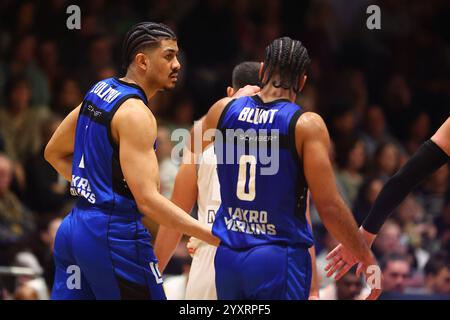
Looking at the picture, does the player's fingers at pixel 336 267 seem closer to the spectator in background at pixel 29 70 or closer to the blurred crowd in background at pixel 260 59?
the blurred crowd in background at pixel 260 59

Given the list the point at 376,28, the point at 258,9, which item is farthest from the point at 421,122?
the point at 258,9

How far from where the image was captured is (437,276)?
29.0 ft

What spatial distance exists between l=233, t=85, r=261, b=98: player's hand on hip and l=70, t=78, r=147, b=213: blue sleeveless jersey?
0.64 meters

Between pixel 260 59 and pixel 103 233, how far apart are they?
615cm

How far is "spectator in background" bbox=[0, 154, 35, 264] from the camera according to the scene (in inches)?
365

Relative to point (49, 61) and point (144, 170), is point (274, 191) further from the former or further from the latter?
point (49, 61)

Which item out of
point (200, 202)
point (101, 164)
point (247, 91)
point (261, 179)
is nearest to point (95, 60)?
point (200, 202)

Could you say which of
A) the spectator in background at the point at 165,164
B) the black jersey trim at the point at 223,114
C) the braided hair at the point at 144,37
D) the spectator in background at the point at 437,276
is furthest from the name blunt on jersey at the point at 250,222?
the spectator in background at the point at 165,164

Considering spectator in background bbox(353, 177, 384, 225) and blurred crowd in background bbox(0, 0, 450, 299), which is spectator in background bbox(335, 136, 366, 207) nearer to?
blurred crowd in background bbox(0, 0, 450, 299)

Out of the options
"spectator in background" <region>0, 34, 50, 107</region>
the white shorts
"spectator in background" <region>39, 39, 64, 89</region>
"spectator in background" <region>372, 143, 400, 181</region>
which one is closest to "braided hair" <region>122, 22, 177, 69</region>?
the white shorts

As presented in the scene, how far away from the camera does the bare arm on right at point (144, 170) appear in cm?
538

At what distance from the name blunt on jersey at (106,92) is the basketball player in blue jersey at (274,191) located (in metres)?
0.58
